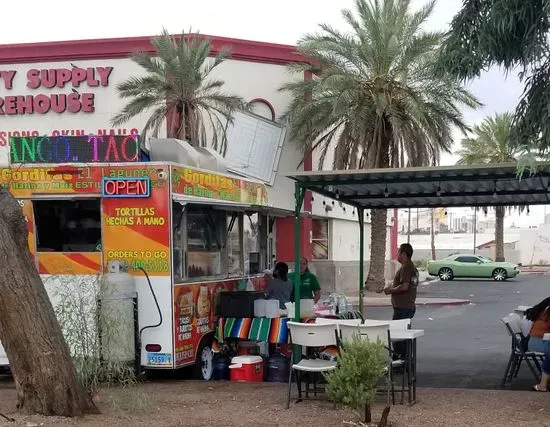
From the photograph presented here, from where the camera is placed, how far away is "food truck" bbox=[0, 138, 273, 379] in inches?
352

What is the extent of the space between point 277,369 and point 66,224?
330 centimetres

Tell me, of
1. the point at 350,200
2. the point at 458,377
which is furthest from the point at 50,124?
the point at 458,377

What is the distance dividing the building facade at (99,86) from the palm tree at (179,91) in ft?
5.05

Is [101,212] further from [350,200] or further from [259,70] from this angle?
[259,70]

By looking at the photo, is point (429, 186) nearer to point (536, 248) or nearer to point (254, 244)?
point (254, 244)

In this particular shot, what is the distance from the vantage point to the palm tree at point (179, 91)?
2203cm

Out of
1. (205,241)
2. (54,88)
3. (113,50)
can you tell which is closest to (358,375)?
(205,241)

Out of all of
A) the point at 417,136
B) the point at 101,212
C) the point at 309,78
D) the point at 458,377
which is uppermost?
the point at 309,78

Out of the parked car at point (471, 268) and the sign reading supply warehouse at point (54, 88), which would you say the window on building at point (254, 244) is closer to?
the sign reading supply warehouse at point (54, 88)

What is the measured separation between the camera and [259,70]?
25.8 metres

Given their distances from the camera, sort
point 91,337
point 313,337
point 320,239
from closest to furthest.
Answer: point 313,337 < point 91,337 < point 320,239

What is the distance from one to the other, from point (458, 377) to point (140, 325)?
14.4ft

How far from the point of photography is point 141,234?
8984 millimetres

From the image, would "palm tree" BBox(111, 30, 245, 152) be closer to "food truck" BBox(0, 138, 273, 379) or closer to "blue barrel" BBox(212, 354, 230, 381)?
"food truck" BBox(0, 138, 273, 379)
